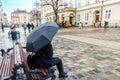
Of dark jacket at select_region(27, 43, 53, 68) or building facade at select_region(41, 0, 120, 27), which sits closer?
dark jacket at select_region(27, 43, 53, 68)

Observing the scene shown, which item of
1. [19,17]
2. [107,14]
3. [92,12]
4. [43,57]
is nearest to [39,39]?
[43,57]

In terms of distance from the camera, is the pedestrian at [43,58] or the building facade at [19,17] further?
the building facade at [19,17]

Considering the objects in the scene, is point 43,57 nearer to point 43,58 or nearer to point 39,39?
point 43,58

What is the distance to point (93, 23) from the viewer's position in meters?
38.9

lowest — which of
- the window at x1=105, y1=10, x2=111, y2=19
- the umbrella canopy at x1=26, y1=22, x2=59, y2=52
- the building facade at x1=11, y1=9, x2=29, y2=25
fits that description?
the umbrella canopy at x1=26, y1=22, x2=59, y2=52

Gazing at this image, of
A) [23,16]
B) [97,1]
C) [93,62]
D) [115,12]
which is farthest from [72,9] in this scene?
[23,16]

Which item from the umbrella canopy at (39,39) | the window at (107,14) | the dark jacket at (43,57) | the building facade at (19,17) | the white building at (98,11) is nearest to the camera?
the umbrella canopy at (39,39)

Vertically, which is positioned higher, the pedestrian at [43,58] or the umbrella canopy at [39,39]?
the umbrella canopy at [39,39]

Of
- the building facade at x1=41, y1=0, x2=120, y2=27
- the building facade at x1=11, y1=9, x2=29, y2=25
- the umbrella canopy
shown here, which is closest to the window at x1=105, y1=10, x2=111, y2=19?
the building facade at x1=41, y1=0, x2=120, y2=27

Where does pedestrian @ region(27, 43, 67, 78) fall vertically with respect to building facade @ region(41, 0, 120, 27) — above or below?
below

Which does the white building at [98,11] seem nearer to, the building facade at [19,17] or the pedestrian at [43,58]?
the pedestrian at [43,58]

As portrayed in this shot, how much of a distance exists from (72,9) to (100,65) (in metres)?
42.4

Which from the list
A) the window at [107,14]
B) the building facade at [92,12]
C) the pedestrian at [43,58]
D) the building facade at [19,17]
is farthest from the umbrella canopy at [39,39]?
the building facade at [19,17]

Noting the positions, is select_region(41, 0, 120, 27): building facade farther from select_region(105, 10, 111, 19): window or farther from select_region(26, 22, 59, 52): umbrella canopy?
select_region(26, 22, 59, 52): umbrella canopy
